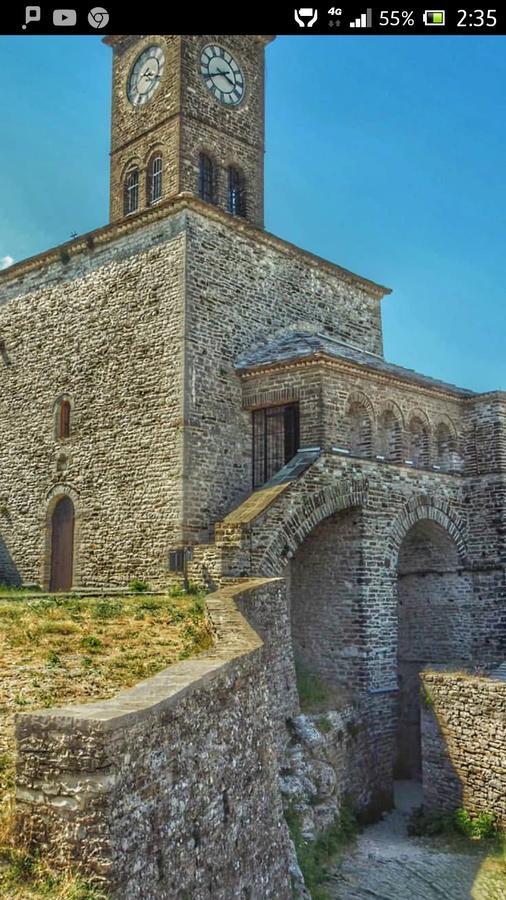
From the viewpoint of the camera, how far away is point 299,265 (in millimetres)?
21125

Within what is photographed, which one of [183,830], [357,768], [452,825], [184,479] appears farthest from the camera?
[184,479]

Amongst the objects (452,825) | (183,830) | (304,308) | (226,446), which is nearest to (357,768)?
(452,825)

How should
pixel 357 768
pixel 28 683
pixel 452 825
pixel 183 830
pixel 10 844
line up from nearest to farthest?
1. pixel 10 844
2. pixel 183 830
3. pixel 28 683
4. pixel 452 825
5. pixel 357 768

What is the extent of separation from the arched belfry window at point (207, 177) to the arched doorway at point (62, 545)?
26.7ft

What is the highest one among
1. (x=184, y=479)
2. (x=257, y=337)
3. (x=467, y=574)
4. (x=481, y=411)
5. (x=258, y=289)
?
(x=258, y=289)

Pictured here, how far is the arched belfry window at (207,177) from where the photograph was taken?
2002 centimetres

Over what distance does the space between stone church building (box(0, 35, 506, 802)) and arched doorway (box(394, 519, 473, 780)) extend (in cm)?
4

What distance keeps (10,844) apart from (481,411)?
15646mm

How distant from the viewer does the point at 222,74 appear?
2070 centimetres

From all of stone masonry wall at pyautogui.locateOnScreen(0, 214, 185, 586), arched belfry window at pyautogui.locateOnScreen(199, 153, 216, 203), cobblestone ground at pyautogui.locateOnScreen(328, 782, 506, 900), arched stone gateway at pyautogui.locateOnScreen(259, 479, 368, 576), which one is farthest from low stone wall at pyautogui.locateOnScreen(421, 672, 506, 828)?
arched belfry window at pyautogui.locateOnScreen(199, 153, 216, 203)

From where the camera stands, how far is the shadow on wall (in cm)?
2055

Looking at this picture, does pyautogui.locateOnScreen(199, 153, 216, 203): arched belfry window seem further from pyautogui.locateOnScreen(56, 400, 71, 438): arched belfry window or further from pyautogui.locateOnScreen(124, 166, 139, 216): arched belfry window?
pyautogui.locateOnScreen(56, 400, 71, 438): arched belfry window

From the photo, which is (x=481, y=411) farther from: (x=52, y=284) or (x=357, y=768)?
(x=52, y=284)

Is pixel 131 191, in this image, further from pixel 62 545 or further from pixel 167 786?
pixel 167 786
